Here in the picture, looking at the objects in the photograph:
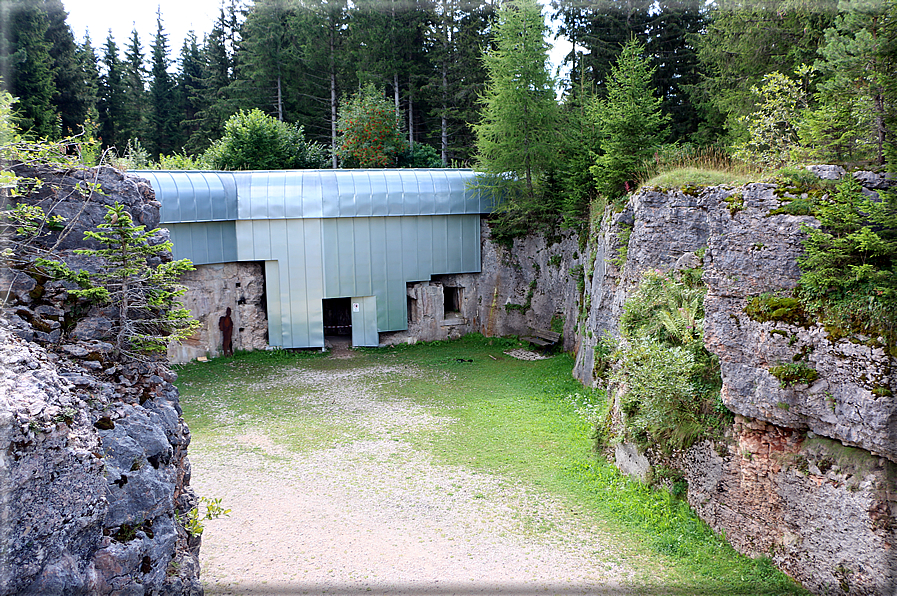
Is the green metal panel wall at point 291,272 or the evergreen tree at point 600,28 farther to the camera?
the evergreen tree at point 600,28

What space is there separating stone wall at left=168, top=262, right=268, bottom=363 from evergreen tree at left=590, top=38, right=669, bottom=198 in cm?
1234

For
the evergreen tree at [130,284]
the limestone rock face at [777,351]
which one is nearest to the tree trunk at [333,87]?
the limestone rock face at [777,351]

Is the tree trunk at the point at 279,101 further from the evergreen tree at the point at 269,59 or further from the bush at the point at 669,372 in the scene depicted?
the bush at the point at 669,372

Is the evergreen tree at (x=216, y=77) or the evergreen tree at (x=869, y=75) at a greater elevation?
the evergreen tree at (x=216, y=77)

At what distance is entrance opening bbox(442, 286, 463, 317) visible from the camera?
963 inches

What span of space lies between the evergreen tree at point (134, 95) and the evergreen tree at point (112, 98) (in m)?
0.23

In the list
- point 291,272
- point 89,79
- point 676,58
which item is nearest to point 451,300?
point 291,272

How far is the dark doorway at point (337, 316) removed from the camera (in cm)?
2541

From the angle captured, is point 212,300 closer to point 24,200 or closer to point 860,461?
point 24,200

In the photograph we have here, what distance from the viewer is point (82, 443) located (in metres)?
4.62

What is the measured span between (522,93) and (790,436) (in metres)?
16.4

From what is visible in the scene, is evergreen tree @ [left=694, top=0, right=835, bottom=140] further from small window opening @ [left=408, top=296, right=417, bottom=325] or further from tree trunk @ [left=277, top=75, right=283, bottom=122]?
tree trunk @ [left=277, top=75, right=283, bottom=122]

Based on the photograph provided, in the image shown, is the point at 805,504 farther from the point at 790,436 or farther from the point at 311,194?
the point at 311,194

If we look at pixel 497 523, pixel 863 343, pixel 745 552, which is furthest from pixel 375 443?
pixel 863 343
